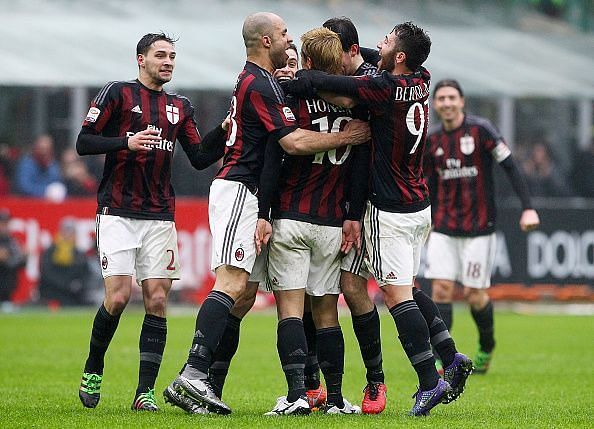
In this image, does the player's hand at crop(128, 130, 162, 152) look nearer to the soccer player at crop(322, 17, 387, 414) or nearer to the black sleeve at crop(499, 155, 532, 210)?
the soccer player at crop(322, 17, 387, 414)

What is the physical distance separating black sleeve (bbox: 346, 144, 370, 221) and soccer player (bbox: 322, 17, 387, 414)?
291mm

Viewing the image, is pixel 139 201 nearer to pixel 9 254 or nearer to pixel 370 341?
pixel 370 341

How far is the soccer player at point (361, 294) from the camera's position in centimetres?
862

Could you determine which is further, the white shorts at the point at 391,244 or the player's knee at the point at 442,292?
the player's knee at the point at 442,292

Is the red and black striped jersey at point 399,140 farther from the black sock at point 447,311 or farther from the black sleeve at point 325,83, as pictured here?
the black sock at point 447,311

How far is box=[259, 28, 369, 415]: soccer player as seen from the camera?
333 inches

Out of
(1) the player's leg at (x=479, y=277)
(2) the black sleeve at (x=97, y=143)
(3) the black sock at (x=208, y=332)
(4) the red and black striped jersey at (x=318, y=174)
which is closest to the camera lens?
(3) the black sock at (x=208, y=332)

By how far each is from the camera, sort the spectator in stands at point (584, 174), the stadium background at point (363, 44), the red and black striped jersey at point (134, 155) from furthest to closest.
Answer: the spectator in stands at point (584, 174) → the stadium background at point (363, 44) → the red and black striped jersey at point (134, 155)

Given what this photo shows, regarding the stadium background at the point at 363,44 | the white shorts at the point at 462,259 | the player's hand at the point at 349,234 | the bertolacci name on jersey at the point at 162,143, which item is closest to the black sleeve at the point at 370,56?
the player's hand at the point at 349,234

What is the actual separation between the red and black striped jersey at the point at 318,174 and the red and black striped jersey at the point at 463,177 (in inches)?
161

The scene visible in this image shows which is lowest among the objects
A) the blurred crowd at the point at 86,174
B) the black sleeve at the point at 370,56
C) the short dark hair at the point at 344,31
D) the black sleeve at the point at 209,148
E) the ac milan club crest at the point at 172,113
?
the blurred crowd at the point at 86,174

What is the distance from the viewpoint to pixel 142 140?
345 inches

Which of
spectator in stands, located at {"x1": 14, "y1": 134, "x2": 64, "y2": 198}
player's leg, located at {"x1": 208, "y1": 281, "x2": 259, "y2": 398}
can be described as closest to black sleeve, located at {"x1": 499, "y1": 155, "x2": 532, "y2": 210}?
player's leg, located at {"x1": 208, "y1": 281, "x2": 259, "y2": 398}

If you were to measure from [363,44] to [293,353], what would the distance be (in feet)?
56.4
